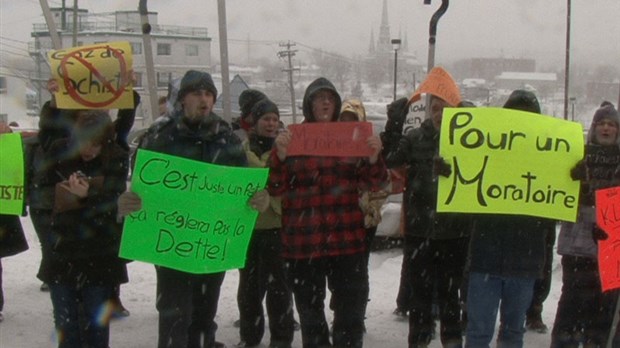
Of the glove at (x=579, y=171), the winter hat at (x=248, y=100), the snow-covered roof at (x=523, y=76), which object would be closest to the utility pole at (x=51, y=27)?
the winter hat at (x=248, y=100)

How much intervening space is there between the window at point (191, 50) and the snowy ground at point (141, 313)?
5581 centimetres

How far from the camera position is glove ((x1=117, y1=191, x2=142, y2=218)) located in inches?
162

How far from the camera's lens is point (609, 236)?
4.44 meters

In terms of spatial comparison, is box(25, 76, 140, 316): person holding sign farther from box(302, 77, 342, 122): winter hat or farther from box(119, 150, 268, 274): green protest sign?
box(302, 77, 342, 122): winter hat

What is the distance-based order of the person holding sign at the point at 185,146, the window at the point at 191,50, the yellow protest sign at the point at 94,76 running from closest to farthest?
the person holding sign at the point at 185,146
the yellow protest sign at the point at 94,76
the window at the point at 191,50

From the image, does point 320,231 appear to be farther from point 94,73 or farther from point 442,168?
point 94,73

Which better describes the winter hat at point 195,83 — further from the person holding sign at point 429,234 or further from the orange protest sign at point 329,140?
the person holding sign at point 429,234

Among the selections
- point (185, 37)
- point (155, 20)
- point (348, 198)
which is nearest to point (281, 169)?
point (348, 198)

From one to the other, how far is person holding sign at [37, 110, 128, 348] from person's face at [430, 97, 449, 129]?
2.02 meters

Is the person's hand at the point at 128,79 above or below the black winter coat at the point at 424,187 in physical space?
above

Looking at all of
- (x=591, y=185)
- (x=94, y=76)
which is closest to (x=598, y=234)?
(x=591, y=185)

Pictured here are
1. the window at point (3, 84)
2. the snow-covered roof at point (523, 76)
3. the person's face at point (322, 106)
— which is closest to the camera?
the person's face at point (322, 106)

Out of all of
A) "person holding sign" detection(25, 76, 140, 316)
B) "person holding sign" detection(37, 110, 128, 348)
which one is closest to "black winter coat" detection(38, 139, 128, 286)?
"person holding sign" detection(37, 110, 128, 348)

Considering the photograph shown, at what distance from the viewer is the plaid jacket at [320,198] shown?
4512 mm
